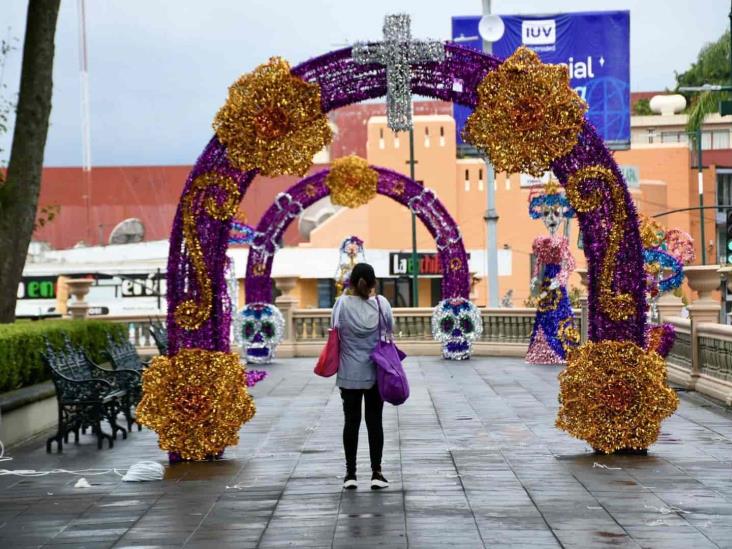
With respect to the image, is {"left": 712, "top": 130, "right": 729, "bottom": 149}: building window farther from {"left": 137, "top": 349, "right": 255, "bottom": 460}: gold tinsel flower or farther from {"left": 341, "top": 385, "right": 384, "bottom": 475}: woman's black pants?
{"left": 341, "top": 385, "right": 384, "bottom": 475}: woman's black pants

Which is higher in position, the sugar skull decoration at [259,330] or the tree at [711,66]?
the tree at [711,66]

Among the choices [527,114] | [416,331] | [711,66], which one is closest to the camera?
[527,114]

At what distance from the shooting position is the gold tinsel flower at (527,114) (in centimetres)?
1201

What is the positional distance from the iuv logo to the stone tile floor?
19.6 m

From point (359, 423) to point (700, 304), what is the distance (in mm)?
10446

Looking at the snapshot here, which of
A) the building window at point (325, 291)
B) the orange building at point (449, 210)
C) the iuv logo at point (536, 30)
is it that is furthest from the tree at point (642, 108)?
the iuv logo at point (536, 30)

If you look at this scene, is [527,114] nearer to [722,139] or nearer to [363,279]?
[363,279]

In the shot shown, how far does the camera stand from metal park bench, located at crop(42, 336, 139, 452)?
1380 cm

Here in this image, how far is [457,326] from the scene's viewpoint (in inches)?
1110

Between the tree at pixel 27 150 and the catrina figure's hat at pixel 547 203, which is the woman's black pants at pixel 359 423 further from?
the catrina figure's hat at pixel 547 203

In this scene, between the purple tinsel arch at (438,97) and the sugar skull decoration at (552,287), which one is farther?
the sugar skull decoration at (552,287)

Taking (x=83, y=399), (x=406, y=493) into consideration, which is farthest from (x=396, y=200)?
(x=406, y=493)

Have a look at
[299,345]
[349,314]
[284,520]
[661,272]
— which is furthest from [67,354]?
[299,345]

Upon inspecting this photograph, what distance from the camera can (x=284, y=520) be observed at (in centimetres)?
905
